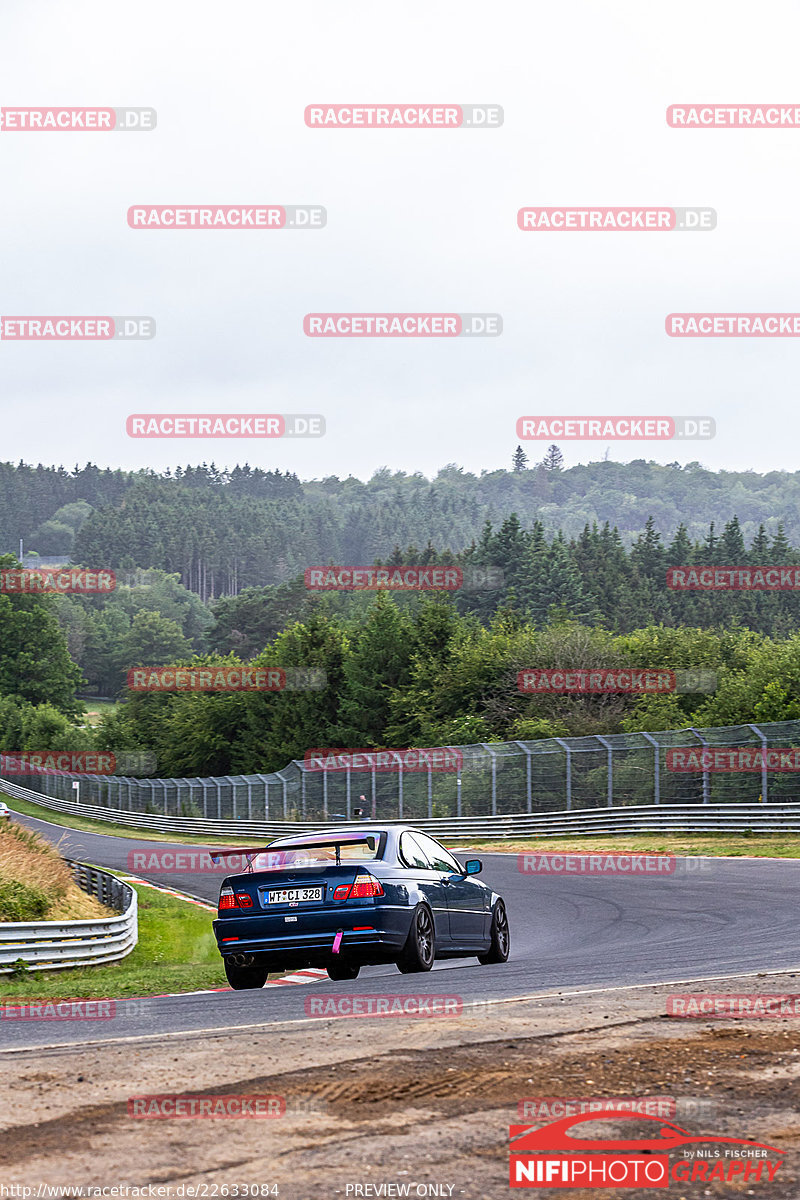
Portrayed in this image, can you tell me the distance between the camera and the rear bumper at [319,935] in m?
11.2

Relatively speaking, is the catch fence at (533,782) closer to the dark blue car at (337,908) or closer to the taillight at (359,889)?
the dark blue car at (337,908)

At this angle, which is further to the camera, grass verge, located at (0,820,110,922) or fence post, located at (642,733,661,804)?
fence post, located at (642,733,661,804)

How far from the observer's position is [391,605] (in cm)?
8044

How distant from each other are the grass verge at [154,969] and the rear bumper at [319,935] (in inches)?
46.4

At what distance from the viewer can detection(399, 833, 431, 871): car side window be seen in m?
12.1

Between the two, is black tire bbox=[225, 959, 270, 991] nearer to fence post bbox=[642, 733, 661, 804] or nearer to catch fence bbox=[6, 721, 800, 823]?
catch fence bbox=[6, 721, 800, 823]

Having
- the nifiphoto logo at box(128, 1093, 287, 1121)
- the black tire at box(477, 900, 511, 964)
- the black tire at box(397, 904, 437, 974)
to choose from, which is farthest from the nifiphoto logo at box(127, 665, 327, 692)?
the nifiphoto logo at box(128, 1093, 287, 1121)

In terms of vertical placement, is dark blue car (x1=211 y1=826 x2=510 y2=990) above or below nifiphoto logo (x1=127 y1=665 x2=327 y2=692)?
above

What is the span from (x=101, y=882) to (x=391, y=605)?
2221 inches

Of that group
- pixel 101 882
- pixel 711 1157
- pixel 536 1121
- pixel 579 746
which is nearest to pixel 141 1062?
pixel 536 1121

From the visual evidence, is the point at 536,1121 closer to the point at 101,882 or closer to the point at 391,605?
the point at 101,882

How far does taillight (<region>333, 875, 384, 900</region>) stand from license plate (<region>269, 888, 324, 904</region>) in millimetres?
187

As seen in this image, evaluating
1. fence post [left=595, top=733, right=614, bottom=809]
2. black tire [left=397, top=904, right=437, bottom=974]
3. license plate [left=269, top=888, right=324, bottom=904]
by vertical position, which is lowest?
fence post [left=595, top=733, right=614, bottom=809]

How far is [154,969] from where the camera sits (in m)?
15.8
